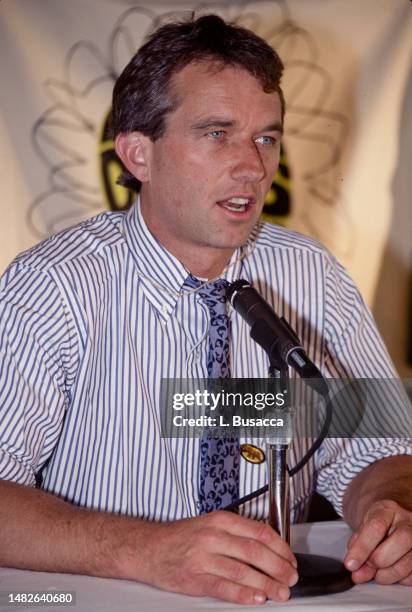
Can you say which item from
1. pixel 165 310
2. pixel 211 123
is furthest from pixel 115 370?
pixel 211 123

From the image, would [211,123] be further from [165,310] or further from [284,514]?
[284,514]

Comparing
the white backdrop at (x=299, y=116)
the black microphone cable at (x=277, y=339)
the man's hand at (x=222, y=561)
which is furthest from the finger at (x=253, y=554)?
the white backdrop at (x=299, y=116)

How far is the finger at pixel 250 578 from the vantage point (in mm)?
1144

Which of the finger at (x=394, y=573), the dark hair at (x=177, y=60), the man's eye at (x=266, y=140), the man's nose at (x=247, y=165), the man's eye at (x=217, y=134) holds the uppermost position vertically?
the dark hair at (x=177, y=60)

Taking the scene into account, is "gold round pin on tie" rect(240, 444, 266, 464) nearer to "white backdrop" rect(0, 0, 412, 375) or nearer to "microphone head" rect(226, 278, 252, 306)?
"microphone head" rect(226, 278, 252, 306)

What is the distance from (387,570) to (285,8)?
1742 millimetres

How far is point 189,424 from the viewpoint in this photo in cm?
156

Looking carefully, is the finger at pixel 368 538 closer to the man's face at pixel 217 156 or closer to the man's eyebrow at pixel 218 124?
the man's face at pixel 217 156

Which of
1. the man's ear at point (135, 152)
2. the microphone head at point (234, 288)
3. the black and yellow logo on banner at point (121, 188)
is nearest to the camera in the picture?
the microphone head at point (234, 288)

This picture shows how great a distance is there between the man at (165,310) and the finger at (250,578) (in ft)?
0.75

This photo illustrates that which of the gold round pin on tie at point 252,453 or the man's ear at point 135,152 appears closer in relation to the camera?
the gold round pin on tie at point 252,453

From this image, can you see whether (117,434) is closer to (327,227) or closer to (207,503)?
(207,503)

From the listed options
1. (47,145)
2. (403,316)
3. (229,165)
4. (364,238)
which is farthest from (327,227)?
(229,165)

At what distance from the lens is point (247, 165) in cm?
156
